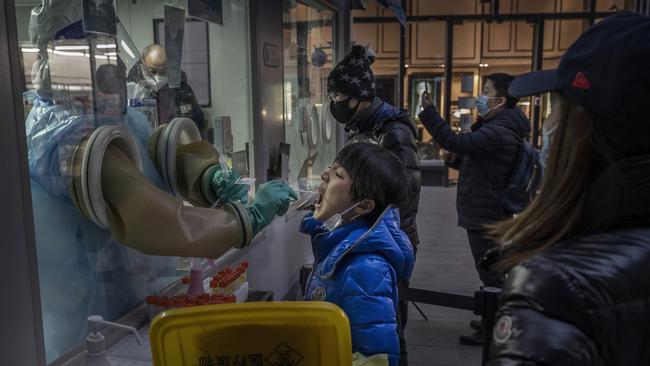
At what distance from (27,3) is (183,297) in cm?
105

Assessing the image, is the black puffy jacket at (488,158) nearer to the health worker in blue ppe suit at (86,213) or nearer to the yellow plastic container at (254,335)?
the health worker in blue ppe suit at (86,213)

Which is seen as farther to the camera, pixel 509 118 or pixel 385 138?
pixel 509 118

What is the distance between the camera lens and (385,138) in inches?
124

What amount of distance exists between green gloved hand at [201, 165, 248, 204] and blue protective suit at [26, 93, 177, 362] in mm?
209

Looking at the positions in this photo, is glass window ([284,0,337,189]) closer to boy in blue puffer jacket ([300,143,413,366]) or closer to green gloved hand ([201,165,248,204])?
green gloved hand ([201,165,248,204])

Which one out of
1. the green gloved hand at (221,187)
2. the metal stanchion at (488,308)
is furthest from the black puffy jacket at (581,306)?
the green gloved hand at (221,187)

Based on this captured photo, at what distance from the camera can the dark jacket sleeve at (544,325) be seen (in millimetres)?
702

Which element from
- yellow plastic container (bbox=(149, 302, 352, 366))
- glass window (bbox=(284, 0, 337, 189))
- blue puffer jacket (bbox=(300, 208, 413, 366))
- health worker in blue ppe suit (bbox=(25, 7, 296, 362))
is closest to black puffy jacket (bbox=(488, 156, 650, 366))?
yellow plastic container (bbox=(149, 302, 352, 366))

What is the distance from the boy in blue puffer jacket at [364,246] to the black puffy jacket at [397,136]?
112 cm

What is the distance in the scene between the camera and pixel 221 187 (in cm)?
192

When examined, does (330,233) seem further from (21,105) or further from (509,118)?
(509,118)

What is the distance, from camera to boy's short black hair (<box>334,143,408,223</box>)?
6.09ft

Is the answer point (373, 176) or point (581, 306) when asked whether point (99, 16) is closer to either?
point (373, 176)

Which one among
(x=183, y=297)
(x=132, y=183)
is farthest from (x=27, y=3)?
(x=183, y=297)
